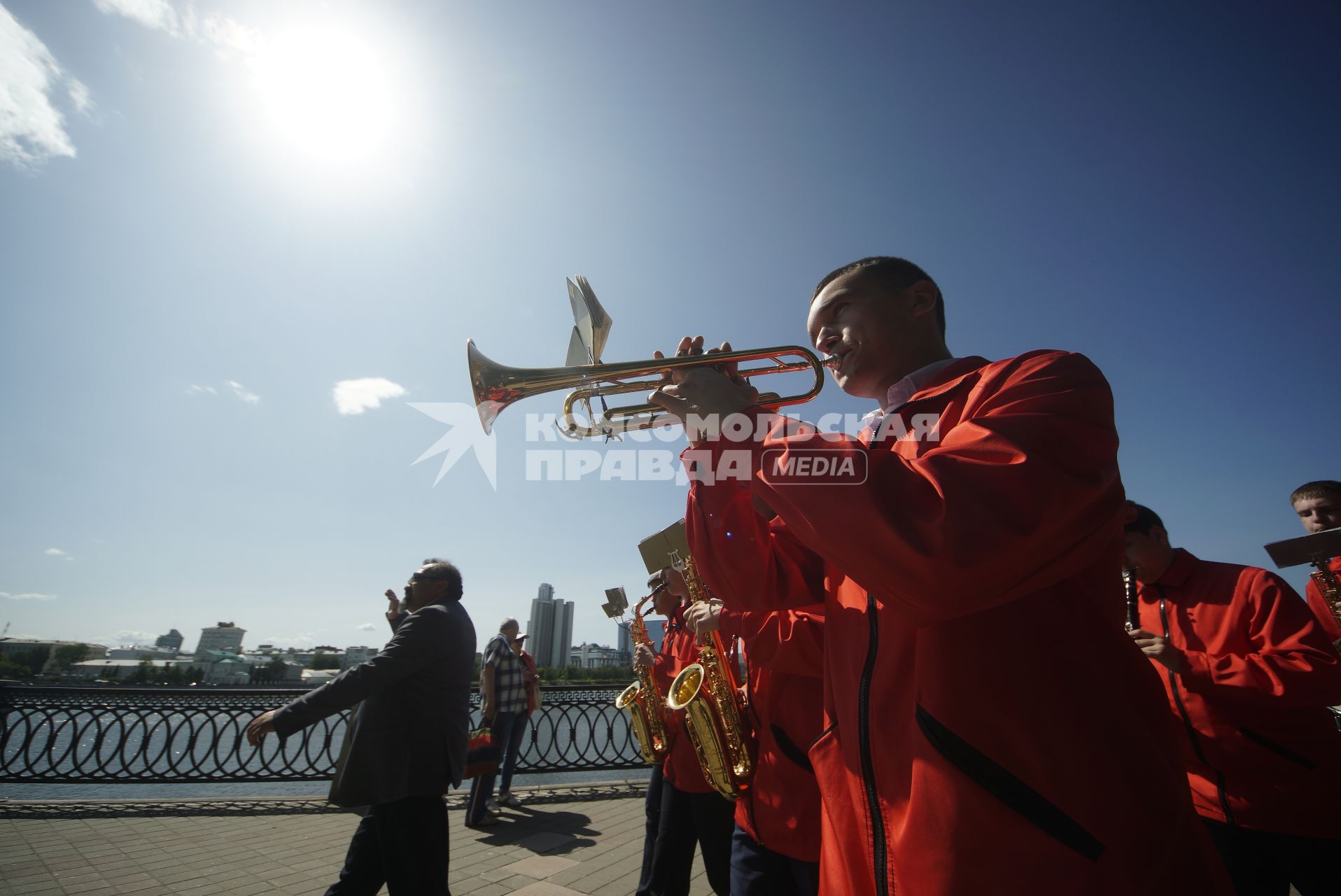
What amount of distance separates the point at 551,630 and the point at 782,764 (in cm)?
2299

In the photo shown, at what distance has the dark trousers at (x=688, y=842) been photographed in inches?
142

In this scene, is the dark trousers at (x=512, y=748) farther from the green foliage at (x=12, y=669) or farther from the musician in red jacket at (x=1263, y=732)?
the green foliage at (x=12, y=669)

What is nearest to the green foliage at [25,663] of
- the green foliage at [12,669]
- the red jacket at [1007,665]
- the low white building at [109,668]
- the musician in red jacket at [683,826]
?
the green foliage at [12,669]

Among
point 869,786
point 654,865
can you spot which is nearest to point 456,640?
point 654,865

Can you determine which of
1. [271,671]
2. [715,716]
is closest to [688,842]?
[715,716]

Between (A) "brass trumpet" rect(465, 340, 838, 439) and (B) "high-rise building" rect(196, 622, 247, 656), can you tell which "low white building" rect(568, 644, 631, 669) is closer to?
(A) "brass trumpet" rect(465, 340, 838, 439)

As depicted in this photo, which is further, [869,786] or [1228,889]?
[869,786]

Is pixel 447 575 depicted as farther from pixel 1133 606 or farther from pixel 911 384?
pixel 1133 606

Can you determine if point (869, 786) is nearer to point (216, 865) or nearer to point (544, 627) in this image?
point (216, 865)

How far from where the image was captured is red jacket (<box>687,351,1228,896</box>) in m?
0.90

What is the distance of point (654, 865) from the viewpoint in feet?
12.3

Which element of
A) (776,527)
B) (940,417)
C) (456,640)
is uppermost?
(940,417)

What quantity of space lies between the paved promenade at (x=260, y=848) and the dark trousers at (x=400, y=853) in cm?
154

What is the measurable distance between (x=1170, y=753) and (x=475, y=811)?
6820 mm
